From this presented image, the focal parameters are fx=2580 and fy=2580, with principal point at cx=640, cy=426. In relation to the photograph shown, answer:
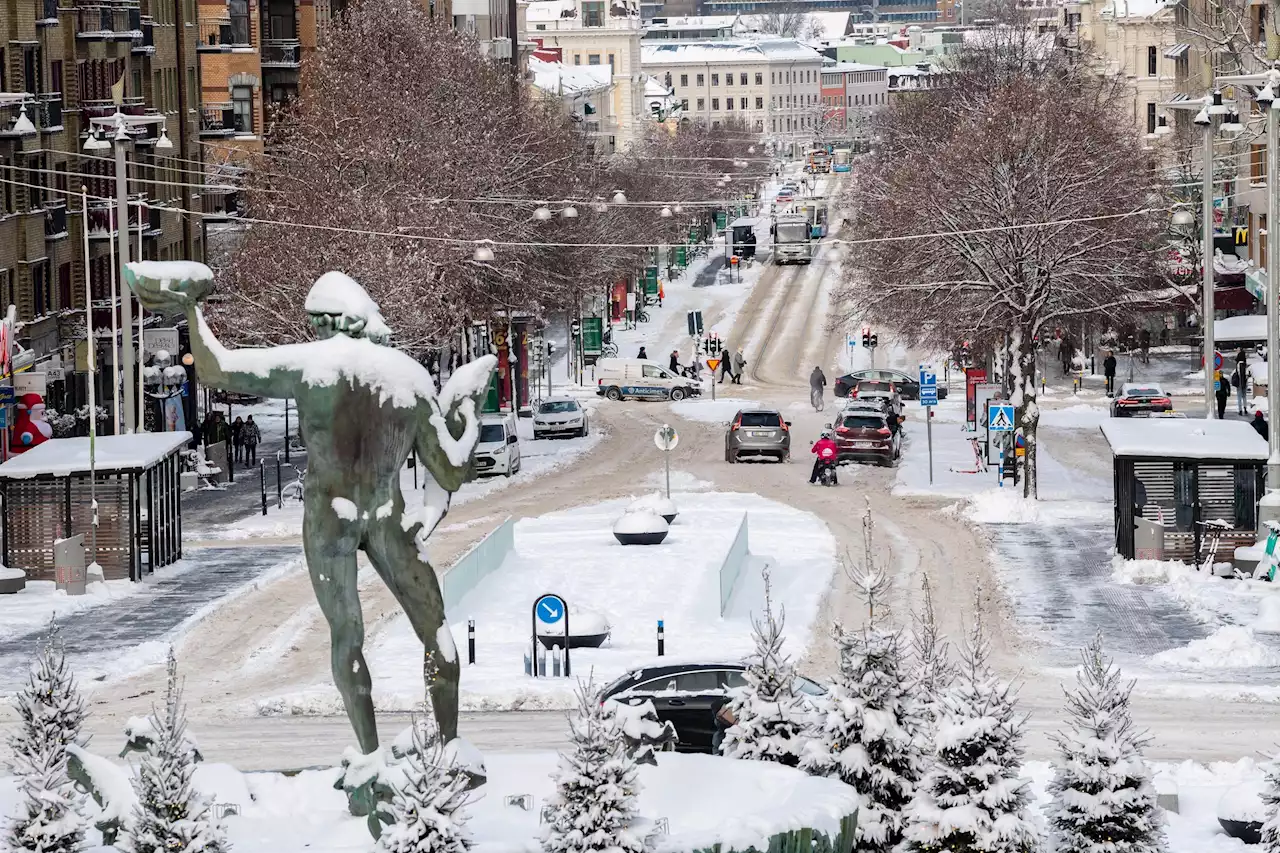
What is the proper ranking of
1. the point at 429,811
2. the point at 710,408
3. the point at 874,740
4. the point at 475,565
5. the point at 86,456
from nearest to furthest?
the point at 429,811 < the point at 874,740 < the point at 475,565 < the point at 86,456 < the point at 710,408

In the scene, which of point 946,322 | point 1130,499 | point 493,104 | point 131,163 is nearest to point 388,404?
point 1130,499

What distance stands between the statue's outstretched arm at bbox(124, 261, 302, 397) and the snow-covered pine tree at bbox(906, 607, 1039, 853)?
4777 mm

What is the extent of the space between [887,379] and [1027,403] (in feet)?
80.1

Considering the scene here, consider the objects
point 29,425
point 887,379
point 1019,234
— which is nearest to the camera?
point 29,425

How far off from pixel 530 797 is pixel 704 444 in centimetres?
4452

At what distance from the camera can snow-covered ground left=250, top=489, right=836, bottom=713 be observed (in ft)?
99.2

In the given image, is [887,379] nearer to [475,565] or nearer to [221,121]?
[221,121]

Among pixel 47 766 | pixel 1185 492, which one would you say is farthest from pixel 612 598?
pixel 47 766

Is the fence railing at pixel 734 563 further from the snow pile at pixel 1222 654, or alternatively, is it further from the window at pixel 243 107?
the window at pixel 243 107

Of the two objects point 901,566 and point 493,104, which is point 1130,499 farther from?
point 493,104

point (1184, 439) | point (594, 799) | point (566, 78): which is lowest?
point (1184, 439)

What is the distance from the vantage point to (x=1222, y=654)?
1250 inches

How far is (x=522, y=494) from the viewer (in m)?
51.9

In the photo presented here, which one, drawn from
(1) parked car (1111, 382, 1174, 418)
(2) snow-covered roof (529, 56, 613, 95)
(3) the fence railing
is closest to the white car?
(1) parked car (1111, 382, 1174, 418)
